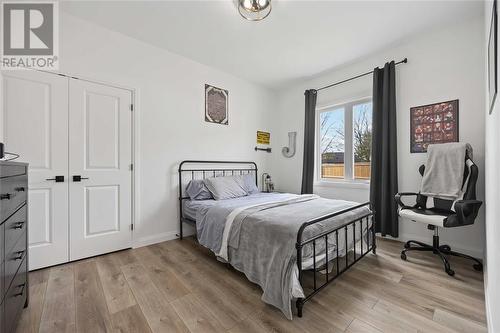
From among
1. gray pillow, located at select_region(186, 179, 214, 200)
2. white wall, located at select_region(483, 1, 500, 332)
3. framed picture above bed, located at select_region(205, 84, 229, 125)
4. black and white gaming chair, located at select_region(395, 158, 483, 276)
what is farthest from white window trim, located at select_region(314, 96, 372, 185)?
gray pillow, located at select_region(186, 179, 214, 200)

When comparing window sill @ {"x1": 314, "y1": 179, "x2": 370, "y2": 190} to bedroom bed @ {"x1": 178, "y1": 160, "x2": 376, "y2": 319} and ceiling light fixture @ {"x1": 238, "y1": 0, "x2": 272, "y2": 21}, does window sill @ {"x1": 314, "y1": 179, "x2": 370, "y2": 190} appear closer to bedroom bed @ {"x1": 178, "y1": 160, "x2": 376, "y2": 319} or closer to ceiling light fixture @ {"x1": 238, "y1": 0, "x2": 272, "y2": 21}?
bedroom bed @ {"x1": 178, "y1": 160, "x2": 376, "y2": 319}

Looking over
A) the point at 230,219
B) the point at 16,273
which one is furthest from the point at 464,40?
the point at 16,273

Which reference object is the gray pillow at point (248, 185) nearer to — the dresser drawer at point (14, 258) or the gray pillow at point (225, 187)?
the gray pillow at point (225, 187)

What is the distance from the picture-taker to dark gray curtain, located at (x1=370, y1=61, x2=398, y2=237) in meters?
2.79

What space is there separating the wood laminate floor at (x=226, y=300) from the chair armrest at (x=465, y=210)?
51 centimetres

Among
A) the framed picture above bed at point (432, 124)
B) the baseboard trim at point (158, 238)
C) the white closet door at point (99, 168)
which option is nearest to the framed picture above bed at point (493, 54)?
the framed picture above bed at point (432, 124)

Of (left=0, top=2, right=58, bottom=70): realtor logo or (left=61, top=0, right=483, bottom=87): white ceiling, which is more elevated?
(left=61, top=0, right=483, bottom=87): white ceiling

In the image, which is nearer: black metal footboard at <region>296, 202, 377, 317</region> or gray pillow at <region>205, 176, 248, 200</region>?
black metal footboard at <region>296, 202, 377, 317</region>

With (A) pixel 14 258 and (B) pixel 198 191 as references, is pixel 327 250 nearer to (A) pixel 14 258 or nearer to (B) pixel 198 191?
(B) pixel 198 191

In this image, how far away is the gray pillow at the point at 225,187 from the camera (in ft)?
9.54

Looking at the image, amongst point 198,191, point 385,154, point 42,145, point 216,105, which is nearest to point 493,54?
point 385,154

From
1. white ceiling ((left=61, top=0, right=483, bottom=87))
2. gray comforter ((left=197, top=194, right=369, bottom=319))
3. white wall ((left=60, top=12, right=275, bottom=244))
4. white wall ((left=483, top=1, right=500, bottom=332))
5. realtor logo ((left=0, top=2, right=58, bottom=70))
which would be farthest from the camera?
white wall ((left=60, top=12, right=275, bottom=244))

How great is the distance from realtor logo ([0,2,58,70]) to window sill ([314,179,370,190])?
3.87 m

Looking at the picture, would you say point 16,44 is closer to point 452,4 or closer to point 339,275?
point 339,275
